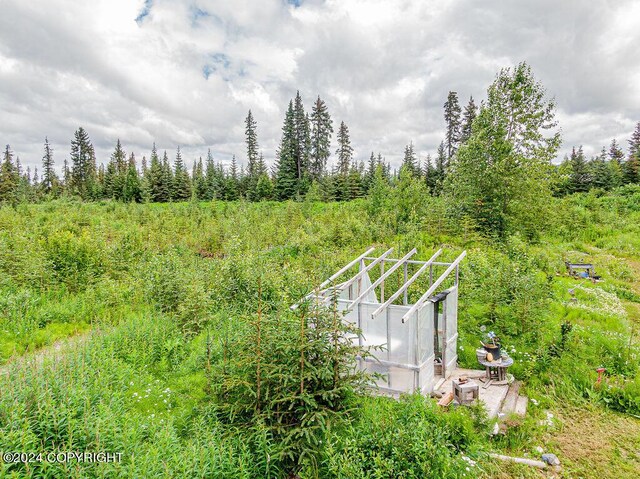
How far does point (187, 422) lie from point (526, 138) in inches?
604

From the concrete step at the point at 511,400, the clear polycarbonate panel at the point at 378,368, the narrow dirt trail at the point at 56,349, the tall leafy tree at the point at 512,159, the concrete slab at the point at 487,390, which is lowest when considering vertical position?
the concrete step at the point at 511,400


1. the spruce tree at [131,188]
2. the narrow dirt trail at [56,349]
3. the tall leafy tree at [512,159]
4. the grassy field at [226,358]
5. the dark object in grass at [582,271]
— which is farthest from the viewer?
the spruce tree at [131,188]

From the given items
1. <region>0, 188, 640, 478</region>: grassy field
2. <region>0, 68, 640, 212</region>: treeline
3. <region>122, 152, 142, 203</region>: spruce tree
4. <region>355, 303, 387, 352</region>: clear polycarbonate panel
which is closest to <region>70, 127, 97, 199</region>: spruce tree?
<region>0, 68, 640, 212</region>: treeline

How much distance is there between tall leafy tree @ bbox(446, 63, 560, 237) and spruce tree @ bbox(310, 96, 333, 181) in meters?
28.2

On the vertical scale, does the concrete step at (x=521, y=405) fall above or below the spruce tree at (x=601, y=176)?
below

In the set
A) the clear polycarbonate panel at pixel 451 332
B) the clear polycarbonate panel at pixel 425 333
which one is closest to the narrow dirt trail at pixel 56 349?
the clear polycarbonate panel at pixel 425 333

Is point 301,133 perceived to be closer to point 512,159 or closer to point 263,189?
point 263,189

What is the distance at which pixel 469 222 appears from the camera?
13.7 metres

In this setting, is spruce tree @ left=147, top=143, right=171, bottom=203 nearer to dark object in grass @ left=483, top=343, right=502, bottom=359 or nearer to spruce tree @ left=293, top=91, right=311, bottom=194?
spruce tree @ left=293, top=91, right=311, bottom=194

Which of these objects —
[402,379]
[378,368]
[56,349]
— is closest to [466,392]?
[402,379]

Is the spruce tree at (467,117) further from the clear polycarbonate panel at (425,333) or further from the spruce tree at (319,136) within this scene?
the clear polycarbonate panel at (425,333)

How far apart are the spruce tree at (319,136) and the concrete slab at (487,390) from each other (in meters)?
36.1

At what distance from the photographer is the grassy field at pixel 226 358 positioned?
11.1 feet

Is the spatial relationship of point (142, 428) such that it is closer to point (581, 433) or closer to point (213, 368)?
point (213, 368)
